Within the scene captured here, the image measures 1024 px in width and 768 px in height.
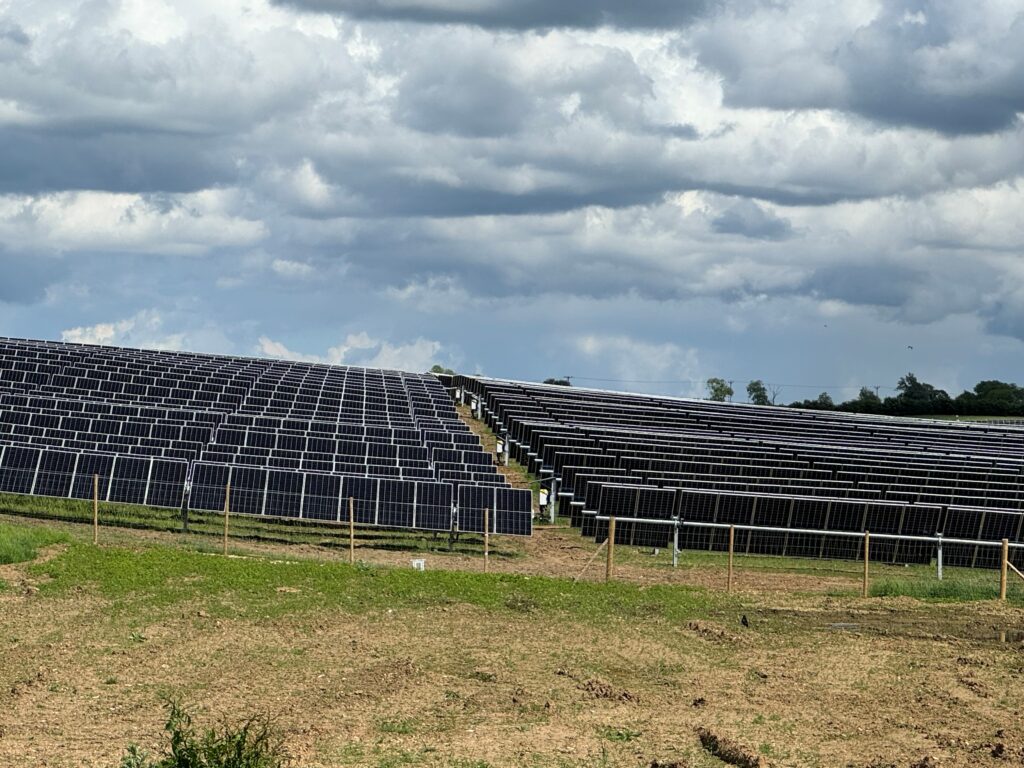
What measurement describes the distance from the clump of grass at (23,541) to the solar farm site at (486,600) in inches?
2.9

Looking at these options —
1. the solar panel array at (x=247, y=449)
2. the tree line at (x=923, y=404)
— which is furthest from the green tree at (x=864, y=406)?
the solar panel array at (x=247, y=449)

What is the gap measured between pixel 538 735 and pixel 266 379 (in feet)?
186

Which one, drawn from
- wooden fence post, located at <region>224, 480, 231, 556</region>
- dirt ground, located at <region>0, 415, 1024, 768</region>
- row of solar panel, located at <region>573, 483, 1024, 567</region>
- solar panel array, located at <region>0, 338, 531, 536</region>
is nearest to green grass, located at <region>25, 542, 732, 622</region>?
dirt ground, located at <region>0, 415, 1024, 768</region>

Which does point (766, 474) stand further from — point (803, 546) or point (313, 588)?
point (313, 588)

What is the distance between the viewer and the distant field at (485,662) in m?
15.1

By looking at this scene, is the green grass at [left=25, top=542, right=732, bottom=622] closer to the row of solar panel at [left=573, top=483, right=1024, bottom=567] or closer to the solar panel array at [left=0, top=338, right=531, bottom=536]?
the solar panel array at [left=0, top=338, right=531, bottom=536]

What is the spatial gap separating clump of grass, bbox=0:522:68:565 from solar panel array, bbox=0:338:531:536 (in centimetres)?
410

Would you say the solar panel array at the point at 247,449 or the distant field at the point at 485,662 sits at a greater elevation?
the solar panel array at the point at 247,449

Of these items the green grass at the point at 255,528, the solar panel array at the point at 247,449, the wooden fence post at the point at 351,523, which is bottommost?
the green grass at the point at 255,528

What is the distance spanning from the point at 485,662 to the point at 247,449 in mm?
20289

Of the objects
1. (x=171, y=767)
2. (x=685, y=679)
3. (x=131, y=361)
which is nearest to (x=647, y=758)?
(x=685, y=679)

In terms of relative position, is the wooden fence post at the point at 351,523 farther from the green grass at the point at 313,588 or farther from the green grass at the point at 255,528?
the green grass at the point at 313,588

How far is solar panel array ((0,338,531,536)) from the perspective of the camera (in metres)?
31.5

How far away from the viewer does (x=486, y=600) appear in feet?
77.5
